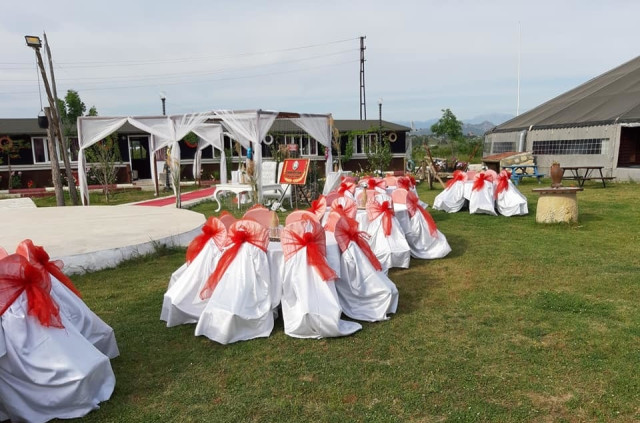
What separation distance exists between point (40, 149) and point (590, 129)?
20725 millimetres

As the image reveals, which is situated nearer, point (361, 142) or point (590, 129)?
point (590, 129)

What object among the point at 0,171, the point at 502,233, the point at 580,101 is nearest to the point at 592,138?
the point at 580,101

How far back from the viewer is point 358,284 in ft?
13.7

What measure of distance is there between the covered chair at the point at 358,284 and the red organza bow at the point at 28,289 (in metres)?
2.22

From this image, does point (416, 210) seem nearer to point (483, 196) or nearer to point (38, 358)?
point (483, 196)

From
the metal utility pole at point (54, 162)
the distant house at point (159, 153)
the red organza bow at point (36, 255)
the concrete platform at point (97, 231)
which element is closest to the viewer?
the red organza bow at point (36, 255)

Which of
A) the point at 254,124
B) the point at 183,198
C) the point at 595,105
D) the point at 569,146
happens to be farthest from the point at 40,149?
the point at 595,105

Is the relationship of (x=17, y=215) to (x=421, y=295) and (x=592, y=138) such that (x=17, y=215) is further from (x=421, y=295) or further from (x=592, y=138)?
(x=592, y=138)

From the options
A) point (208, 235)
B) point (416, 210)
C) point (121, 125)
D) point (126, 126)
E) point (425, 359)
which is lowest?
point (425, 359)

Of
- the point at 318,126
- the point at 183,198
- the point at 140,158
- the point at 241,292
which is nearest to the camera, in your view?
the point at 241,292

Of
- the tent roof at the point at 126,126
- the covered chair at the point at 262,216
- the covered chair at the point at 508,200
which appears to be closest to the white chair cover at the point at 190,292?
the covered chair at the point at 262,216

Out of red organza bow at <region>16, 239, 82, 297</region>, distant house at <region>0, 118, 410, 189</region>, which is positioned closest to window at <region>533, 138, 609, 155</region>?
distant house at <region>0, 118, 410, 189</region>

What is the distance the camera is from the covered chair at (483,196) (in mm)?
9992

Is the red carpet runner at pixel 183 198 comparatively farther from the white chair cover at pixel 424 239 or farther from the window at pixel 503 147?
the window at pixel 503 147
